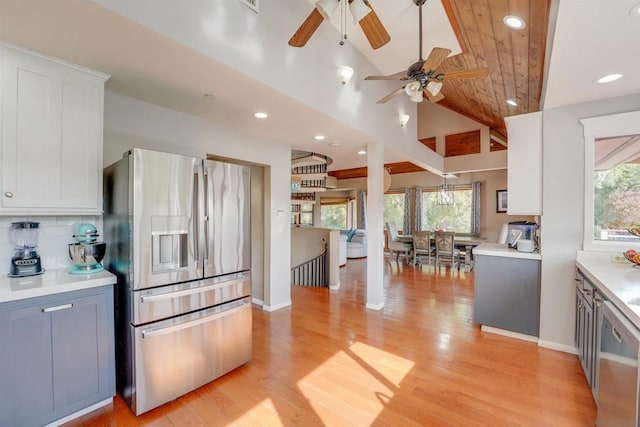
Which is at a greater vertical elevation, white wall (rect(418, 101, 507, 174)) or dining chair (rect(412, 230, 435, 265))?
white wall (rect(418, 101, 507, 174))

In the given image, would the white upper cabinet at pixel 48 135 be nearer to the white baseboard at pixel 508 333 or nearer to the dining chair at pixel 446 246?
the white baseboard at pixel 508 333

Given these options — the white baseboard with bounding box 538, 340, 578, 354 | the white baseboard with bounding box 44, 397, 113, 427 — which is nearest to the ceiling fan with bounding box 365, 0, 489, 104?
the white baseboard with bounding box 538, 340, 578, 354

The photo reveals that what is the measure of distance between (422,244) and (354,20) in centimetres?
576

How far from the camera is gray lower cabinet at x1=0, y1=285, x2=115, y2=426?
155 centimetres

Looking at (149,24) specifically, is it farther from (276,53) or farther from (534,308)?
(534,308)

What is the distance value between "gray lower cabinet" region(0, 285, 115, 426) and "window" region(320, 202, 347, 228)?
894 cm

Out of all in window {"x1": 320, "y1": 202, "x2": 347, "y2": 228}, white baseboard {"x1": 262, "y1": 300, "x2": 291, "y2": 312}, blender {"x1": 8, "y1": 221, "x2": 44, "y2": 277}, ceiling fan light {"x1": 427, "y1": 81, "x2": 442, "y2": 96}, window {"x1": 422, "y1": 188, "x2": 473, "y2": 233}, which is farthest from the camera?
window {"x1": 320, "y1": 202, "x2": 347, "y2": 228}

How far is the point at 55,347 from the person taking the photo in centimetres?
170

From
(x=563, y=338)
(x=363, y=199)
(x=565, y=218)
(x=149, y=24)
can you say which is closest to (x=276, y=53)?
(x=149, y=24)

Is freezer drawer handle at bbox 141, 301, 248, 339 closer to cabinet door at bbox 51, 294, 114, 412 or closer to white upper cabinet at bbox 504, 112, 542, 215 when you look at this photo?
cabinet door at bbox 51, 294, 114, 412

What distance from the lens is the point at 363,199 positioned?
999 cm

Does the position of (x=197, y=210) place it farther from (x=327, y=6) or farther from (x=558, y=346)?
(x=558, y=346)

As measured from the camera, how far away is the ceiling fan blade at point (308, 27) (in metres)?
1.89

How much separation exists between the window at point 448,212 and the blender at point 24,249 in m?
8.03
